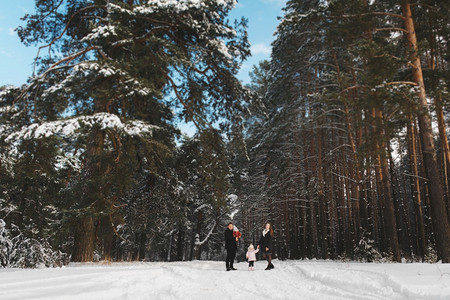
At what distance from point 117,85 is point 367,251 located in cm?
1162

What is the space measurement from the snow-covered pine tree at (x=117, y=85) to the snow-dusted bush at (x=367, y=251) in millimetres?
8078

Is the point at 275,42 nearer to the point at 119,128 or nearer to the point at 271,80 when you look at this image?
the point at 271,80

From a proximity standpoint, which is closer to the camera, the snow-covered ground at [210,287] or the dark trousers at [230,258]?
the snow-covered ground at [210,287]

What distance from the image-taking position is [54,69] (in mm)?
9867

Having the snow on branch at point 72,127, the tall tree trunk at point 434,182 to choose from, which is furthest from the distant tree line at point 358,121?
the snow on branch at point 72,127

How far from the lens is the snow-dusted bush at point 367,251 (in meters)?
11.9

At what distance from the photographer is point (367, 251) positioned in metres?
12.1

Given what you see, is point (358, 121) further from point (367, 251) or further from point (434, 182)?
point (367, 251)

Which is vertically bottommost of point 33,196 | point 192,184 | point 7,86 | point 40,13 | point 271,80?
point 33,196

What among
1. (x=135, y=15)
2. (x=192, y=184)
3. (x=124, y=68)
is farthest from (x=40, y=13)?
(x=192, y=184)

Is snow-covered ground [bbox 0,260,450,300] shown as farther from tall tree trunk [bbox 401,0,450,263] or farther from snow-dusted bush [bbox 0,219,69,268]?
snow-dusted bush [bbox 0,219,69,268]

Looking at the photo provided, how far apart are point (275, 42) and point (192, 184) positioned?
1052 cm

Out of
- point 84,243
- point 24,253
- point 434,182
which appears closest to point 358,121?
point 434,182

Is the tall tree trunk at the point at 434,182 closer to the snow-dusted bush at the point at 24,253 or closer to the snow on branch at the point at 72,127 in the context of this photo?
the snow on branch at the point at 72,127
